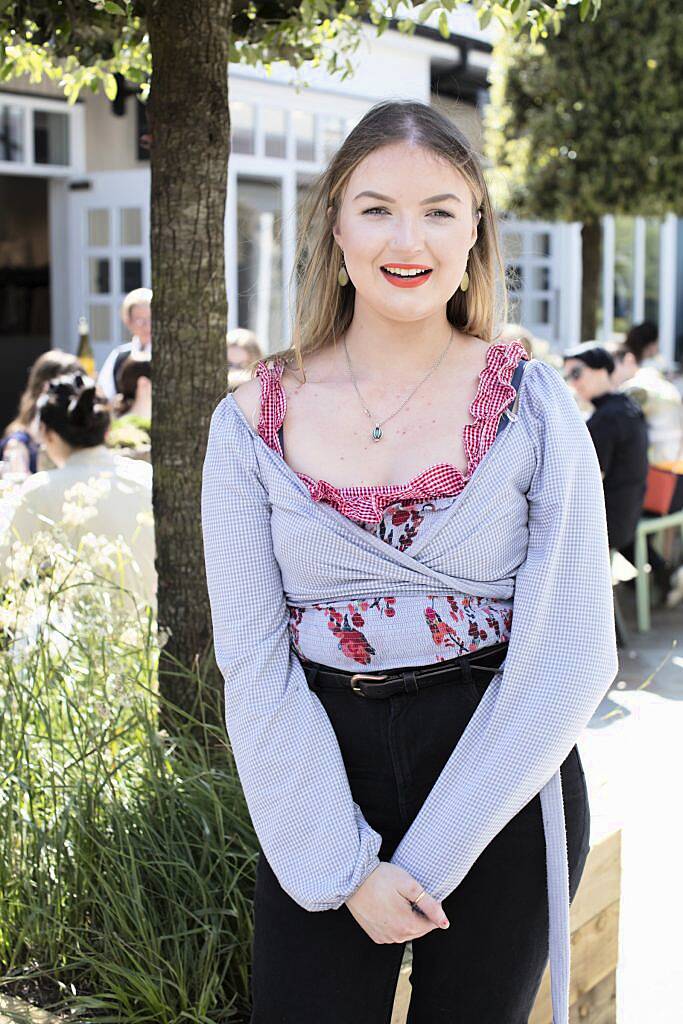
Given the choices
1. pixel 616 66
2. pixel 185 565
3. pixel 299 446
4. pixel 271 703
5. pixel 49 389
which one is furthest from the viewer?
pixel 616 66

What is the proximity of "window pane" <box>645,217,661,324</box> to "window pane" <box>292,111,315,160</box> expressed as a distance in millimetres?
6780

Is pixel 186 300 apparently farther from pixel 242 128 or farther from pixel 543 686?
pixel 242 128

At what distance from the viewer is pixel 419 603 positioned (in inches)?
71.1

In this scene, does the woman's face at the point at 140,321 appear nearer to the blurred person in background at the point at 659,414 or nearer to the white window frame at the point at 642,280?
the blurred person in background at the point at 659,414

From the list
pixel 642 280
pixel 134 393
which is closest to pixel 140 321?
pixel 134 393

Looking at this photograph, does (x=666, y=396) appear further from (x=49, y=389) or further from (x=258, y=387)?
(x=258, y=387)

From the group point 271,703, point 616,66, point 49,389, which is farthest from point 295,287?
point 616,66

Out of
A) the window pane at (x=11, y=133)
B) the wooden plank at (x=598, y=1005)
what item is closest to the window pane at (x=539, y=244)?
the window pane at (x=11, y=133)

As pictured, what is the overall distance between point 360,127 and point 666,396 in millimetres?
6207

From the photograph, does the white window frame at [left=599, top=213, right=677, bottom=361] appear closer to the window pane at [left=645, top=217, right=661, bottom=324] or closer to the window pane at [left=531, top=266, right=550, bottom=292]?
the window pane at [left=645, top=217, right=661, bottom=324]

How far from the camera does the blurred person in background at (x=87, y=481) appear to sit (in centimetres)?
391

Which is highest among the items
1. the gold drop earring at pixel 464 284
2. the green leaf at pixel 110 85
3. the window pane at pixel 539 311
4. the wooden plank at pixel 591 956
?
the green leaf at pixel 110 85

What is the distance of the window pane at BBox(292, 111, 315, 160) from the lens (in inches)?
418

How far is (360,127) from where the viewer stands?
6.35ft
